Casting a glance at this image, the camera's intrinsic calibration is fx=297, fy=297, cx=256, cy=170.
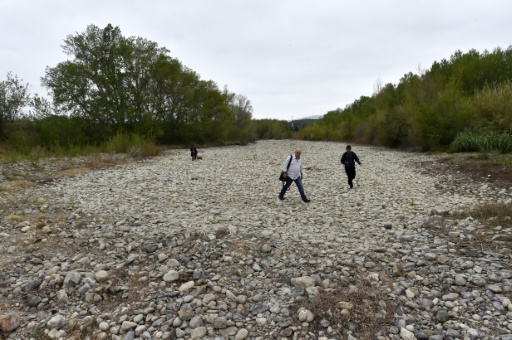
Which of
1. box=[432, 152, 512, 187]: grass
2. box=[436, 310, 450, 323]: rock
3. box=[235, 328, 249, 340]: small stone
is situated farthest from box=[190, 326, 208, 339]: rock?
box=[432, 152, 512, 187]: grass

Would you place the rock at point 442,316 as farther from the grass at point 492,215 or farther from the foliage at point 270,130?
the foliage at point 270,130

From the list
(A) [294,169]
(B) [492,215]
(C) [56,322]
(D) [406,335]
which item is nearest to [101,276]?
(C) [56,322]

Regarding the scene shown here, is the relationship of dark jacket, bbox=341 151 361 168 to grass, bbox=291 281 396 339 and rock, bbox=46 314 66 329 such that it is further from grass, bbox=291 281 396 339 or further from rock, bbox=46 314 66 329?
rock, bbox=46 314 66 329

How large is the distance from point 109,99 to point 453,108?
37.8m

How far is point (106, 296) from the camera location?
15.8 ft

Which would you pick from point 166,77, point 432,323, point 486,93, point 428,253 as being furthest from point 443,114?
point 166,77

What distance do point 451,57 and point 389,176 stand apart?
33.6 meters

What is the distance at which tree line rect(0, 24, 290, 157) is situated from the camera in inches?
1168

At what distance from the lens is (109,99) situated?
37.4m

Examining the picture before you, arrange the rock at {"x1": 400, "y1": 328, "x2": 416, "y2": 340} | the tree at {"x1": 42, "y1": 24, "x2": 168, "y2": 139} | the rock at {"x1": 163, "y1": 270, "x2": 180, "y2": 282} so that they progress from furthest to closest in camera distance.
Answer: the tree at {"x1": 42, "y1": 24, "x2": 168, "y2": 139} → the rock at {"x1": 163, "y1": 270, "x2": 180, "y2": 282} → the rock at {"x1": 400, "y1": 328, "x2": 416, "y2": 340}

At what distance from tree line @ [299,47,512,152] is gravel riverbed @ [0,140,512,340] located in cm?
1738

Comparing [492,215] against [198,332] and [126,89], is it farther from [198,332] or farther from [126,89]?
[126,89]

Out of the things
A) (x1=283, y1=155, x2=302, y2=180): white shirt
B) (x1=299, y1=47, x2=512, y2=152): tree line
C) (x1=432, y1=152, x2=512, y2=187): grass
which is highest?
(x1=299, y1=47, x2=512, y2=152): tree line

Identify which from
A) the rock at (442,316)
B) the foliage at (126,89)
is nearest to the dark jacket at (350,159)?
the rock at (442,316)
